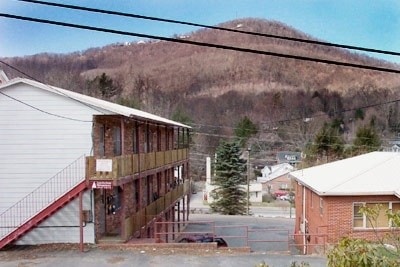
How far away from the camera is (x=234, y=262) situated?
52.9 feet

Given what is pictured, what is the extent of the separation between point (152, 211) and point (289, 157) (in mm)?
45853

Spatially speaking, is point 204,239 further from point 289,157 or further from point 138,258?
point 289,157

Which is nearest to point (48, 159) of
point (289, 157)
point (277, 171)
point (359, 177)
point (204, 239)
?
point (204, 239)

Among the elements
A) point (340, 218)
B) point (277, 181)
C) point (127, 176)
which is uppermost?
point (127, 176)

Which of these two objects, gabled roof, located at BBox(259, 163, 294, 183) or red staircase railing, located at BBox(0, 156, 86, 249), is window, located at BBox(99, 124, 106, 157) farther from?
gabled roof, located at BBox(259, 163, 294, 183)

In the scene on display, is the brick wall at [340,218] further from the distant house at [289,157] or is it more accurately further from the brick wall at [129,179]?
the distant house at [289,157]

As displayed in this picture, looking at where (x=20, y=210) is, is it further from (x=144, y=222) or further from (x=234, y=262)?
(x=234, y=262)

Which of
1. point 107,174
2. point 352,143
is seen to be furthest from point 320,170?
point 352,143

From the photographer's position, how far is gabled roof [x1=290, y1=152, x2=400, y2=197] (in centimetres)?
1875

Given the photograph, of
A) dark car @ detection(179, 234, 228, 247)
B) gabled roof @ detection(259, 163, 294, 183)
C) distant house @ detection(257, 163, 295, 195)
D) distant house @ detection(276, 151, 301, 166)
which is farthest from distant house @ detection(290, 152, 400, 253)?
distant house @ detection(257, 163, 295, 195)

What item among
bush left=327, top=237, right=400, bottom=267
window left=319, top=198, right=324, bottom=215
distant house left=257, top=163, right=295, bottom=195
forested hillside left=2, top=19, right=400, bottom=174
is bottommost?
distant house left=257, top=163, right=295, bottom=195

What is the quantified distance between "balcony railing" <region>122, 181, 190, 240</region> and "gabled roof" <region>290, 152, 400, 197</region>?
763cm

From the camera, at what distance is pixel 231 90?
90.0 m

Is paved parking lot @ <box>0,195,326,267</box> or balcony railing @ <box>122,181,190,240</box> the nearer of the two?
paved parking lot @ <box>0,195,326,267</box>
